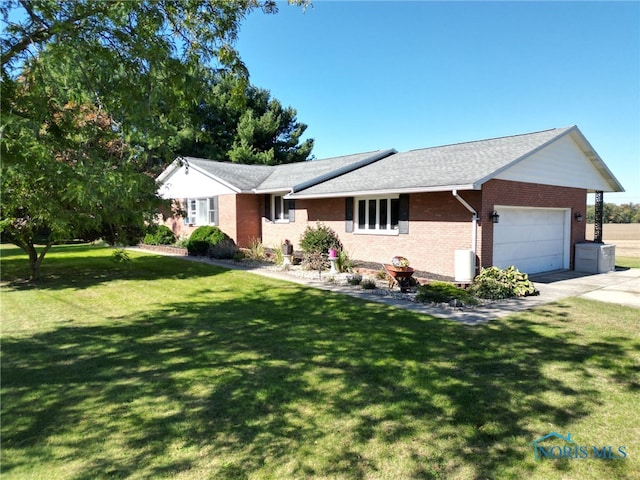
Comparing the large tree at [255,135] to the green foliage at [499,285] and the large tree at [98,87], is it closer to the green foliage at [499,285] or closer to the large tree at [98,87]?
the green foliage at [499,285]

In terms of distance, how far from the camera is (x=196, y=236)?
63.7ft

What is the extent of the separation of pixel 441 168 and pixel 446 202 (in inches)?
63.6

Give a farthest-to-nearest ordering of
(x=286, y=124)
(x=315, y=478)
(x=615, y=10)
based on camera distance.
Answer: (x=286, y=124) < (x=615, y=10) < (x=315, y=478)

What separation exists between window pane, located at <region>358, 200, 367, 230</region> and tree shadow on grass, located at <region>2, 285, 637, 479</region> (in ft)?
24.3

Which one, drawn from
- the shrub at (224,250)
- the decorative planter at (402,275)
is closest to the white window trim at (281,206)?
the shrub at (224,250)

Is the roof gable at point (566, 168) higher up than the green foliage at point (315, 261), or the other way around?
the roof gable at point (566, 168)

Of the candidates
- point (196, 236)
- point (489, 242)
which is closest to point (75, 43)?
point (489, 242)

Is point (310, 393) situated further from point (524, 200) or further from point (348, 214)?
point (524, 200)

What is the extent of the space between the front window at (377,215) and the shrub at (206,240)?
271 inches

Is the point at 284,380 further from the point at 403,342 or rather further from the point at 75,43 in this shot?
the point at 75,43

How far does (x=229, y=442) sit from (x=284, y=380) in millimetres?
1438

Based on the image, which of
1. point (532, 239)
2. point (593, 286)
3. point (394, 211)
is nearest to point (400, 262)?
point (394, 211)

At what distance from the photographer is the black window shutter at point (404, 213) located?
12.9 meters

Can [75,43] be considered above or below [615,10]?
below
